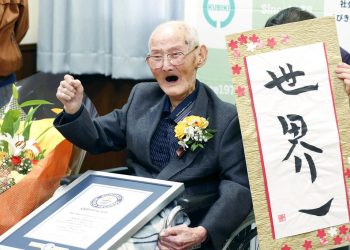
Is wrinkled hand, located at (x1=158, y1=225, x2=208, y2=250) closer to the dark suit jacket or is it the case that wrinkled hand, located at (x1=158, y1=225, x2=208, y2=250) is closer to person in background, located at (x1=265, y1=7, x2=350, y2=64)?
the dark suit jacket

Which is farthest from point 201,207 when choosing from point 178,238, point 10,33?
point 10,33

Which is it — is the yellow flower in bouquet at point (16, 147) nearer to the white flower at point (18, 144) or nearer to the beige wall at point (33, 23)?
the white flower at point (18, 144)

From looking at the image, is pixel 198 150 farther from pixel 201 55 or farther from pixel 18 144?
pixel 18 144

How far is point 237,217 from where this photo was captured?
1.98 meters

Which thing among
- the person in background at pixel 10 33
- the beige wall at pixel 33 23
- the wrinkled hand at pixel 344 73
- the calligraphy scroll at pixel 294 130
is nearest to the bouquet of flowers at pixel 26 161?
the calligraphy scroll at pixel 294 130

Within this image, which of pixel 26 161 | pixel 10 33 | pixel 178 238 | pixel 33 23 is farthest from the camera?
pixel 33 23

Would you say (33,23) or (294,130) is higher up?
(33,23)

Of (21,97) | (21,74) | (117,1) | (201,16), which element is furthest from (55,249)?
(21,74)

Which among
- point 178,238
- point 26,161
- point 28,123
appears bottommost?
point 178,238

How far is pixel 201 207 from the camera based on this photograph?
192 cm

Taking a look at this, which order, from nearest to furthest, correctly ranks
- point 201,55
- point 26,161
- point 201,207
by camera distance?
1. point 201,207
2. point 26,161
3. point 201,55

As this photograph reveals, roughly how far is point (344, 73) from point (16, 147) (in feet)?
3.66

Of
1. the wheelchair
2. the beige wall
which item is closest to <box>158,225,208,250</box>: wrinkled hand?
the wheelchair

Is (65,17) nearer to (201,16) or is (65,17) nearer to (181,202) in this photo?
(201,16)
